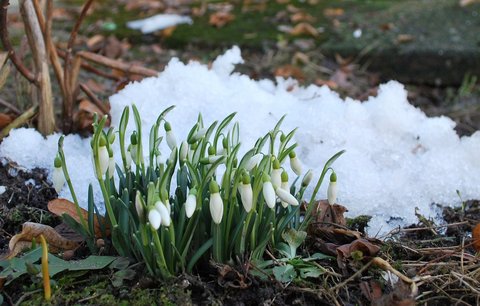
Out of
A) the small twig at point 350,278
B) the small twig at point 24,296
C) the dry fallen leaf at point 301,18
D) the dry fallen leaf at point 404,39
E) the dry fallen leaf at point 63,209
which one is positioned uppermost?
the dry fallen leaf at point 63,209

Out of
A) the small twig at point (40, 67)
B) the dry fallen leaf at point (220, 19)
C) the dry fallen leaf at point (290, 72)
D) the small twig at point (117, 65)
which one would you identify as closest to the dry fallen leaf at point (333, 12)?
the dry fallen leaf at point (220, 19)

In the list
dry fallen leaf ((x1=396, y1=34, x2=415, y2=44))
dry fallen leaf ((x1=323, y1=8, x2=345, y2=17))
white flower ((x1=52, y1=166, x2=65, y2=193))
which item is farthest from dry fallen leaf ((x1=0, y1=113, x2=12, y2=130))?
dry fallen leaf ((x1=323, y1=8, x2=345, y2=17))

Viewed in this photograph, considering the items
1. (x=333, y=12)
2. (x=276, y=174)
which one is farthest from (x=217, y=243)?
(x=333, y=12)

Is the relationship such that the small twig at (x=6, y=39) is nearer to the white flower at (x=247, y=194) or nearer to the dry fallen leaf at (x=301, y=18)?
the white flower at (x=247, y=194)

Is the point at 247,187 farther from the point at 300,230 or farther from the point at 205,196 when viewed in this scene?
the point at 300,230

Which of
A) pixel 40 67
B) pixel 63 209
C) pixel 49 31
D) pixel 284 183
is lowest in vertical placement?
pixel 63 209

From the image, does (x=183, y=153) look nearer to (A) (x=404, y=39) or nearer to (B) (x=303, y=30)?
(A) (x=404, y=39)
